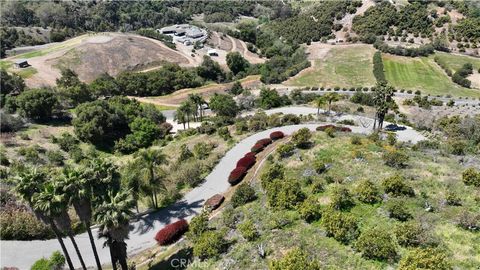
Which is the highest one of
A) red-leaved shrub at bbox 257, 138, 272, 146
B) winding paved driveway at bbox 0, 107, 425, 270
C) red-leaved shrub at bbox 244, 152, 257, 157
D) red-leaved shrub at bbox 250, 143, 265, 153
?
red-leaved shrub at bbox 257, 138, 272, 146

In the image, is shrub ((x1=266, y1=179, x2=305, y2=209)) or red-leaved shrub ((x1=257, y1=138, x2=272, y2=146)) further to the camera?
red-leaved shrub ((x1=257, y1=138, x2=272, y2=146))

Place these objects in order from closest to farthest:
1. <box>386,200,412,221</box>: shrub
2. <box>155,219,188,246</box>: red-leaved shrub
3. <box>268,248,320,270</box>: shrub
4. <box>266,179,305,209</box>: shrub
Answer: <box>268,248,320,270</box>: shrub, <box>386,200,412,221</box>: shrub, <box>266,179,305,209</box>: shrub, <box>155,219,188,246</box>: red-leaved shrub

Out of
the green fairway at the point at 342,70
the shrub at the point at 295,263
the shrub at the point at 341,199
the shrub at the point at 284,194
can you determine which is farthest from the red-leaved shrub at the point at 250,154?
the green fairway at the point at 342,70

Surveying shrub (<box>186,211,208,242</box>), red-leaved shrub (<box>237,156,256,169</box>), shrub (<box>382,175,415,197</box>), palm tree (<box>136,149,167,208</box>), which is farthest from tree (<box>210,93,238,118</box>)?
shrub (<box>382,175,415,197</box>)

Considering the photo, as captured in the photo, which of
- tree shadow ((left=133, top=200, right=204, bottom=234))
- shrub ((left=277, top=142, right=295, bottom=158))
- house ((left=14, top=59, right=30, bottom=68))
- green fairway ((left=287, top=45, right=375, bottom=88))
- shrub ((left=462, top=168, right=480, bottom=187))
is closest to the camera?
shrub ((left=462, top=168, right=480, bottom=187))

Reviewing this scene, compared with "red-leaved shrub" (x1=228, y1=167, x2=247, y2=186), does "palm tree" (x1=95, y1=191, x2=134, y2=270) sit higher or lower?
higher

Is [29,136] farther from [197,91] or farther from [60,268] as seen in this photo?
[197,91]

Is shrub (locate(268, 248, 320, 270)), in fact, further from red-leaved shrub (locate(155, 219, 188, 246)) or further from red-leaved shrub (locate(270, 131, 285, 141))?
red-leaved shrub (locate(270, 131, 285, 141))
